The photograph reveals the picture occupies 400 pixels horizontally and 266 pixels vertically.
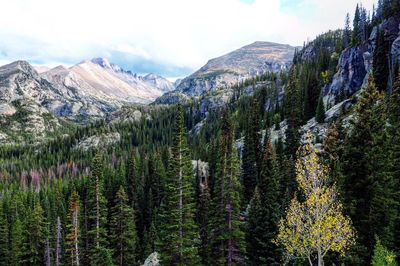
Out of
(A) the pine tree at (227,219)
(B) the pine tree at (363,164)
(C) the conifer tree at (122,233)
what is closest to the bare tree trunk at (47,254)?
(C) the conifer tree at (122,233)

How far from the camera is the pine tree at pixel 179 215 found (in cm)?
3669

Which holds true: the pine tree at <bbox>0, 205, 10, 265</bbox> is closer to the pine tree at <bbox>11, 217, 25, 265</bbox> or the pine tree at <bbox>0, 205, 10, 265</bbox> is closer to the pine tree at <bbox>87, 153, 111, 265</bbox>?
the pine tree at <bbox>11, 217, 25, 265</bbox>

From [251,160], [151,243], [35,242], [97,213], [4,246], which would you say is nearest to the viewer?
[97,213]

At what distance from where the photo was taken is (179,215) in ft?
122

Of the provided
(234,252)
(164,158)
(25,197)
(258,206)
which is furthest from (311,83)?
(25,197)

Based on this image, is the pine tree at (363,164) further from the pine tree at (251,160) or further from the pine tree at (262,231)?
the pine tree at (251,160)

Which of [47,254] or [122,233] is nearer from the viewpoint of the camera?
[122,233]

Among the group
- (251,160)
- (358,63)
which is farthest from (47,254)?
(358,63)

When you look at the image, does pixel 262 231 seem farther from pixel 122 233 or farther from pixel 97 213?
pixel 122 233

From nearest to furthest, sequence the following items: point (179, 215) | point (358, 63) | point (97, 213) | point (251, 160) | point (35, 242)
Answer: point (179, 215) → point (97, 213) → point (35, 242) → point (251, 160) → point (358, 63)

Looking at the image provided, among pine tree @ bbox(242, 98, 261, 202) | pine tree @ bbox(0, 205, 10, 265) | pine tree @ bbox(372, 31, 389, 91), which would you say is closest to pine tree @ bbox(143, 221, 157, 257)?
pine tree @ bbox(242, 98, 261, 202)

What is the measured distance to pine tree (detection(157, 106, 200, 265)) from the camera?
3669 centimetres

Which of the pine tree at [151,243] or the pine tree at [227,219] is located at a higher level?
the pine tree at [227,219]

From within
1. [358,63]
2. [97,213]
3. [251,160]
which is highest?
[358,63]
